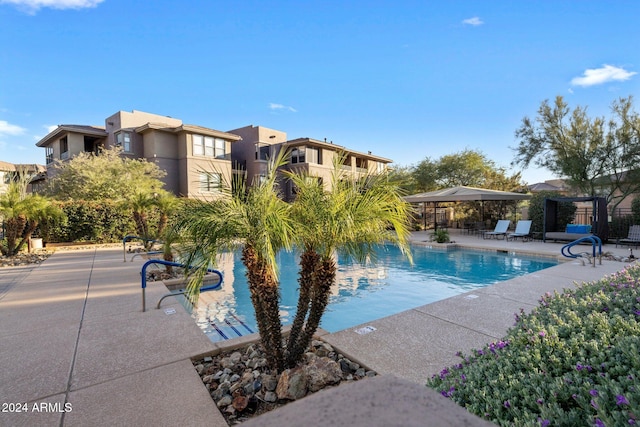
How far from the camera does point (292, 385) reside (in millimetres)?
3068

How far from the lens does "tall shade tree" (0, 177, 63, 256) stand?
35.6 ft

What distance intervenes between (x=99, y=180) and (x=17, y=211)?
8.63 metres

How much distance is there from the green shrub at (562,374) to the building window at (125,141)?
2606 cm

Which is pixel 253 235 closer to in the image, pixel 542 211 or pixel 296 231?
pixel 296 231

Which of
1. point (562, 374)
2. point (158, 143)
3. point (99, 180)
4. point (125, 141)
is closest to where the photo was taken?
point (562, 374)

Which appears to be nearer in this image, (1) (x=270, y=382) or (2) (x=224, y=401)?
(2) (x=224, y=401)

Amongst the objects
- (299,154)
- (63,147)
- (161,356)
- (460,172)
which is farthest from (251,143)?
(161,356)

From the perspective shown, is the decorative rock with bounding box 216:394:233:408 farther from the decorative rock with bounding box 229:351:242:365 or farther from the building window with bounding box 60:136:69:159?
the building window with bounding box 60:136:69:159

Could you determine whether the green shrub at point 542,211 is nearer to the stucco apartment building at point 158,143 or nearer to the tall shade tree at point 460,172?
the tall shade tree at point 460,172

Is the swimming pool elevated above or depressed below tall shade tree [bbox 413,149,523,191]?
below

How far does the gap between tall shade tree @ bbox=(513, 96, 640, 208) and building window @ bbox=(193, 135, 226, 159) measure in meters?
20.0

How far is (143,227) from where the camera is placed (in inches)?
525

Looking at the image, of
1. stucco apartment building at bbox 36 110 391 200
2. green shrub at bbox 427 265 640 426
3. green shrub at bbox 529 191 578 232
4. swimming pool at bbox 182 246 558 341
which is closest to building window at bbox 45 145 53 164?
stucco apartment building at bbox 36 110 391 200

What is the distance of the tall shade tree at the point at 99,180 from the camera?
18.7 meters
